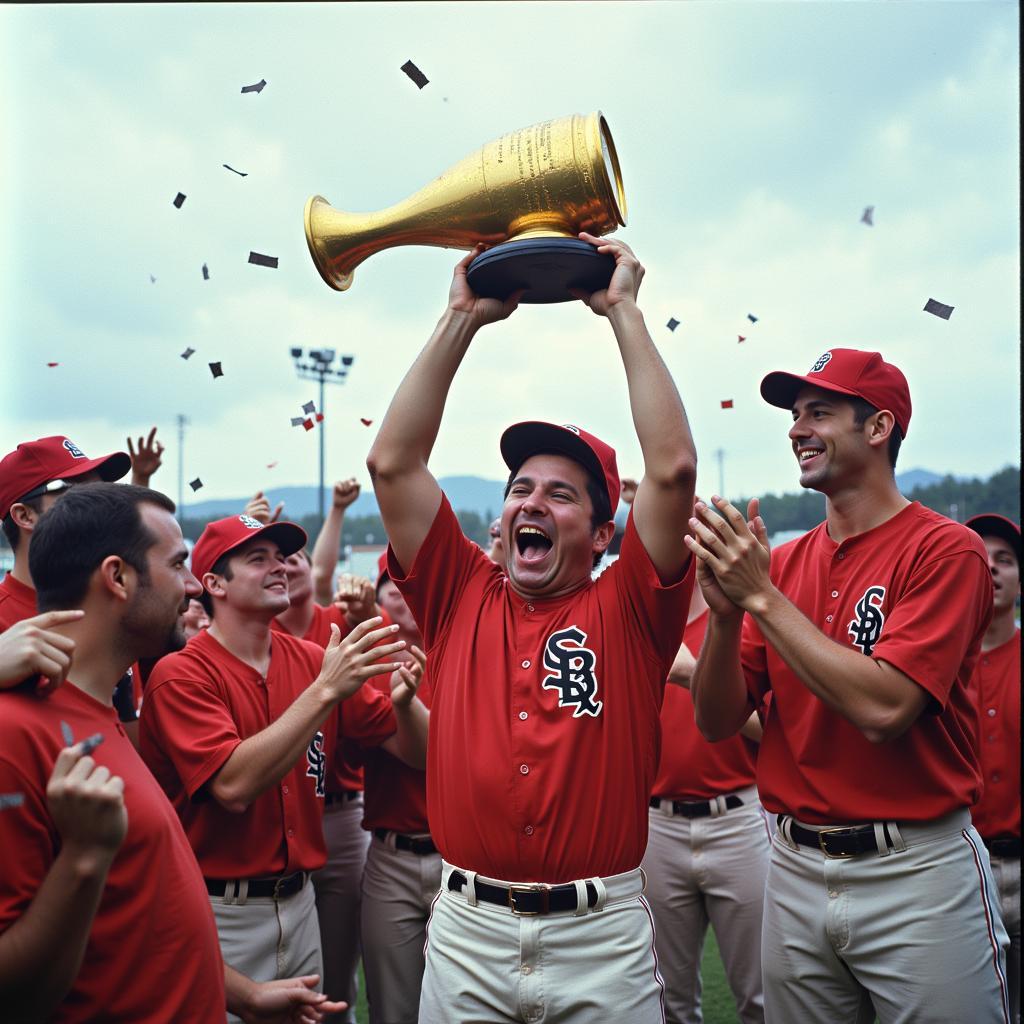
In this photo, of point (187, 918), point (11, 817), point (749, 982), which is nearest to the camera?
point (11, 817)

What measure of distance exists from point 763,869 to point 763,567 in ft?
7.87

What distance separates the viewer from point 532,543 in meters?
3.03

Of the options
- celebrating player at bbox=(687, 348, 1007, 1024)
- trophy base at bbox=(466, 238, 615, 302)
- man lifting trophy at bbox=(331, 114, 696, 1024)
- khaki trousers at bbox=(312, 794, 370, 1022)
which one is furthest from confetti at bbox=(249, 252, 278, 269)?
khaki trousers at bbox=(312, 794, 370, 1022)

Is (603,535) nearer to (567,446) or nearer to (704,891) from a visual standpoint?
(567,446)

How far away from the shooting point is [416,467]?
114 inches

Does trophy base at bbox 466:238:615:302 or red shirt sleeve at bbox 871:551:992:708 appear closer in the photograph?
trophy base at bbox 466:238:615:302

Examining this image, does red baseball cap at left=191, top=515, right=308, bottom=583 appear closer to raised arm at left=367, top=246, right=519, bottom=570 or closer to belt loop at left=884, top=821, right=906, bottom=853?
raised arm at left=367, top=246, right=519, bottom=570

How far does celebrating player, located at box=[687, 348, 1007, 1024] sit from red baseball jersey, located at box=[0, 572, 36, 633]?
2.49 m

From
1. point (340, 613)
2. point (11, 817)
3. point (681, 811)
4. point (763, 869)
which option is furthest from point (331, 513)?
point (11, 817)

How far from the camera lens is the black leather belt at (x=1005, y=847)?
4746 millimetres

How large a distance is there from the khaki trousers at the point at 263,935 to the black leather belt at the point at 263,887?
0.02 meters

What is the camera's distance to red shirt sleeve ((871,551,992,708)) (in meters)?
2.82

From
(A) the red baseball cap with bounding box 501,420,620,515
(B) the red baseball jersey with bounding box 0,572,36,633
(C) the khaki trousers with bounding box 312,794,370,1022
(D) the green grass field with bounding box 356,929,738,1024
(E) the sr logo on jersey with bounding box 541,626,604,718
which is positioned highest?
(A) the red baseball cap with bounding box 501,420,620,515

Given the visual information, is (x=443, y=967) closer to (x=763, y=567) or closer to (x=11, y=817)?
(x=11, y=817)
